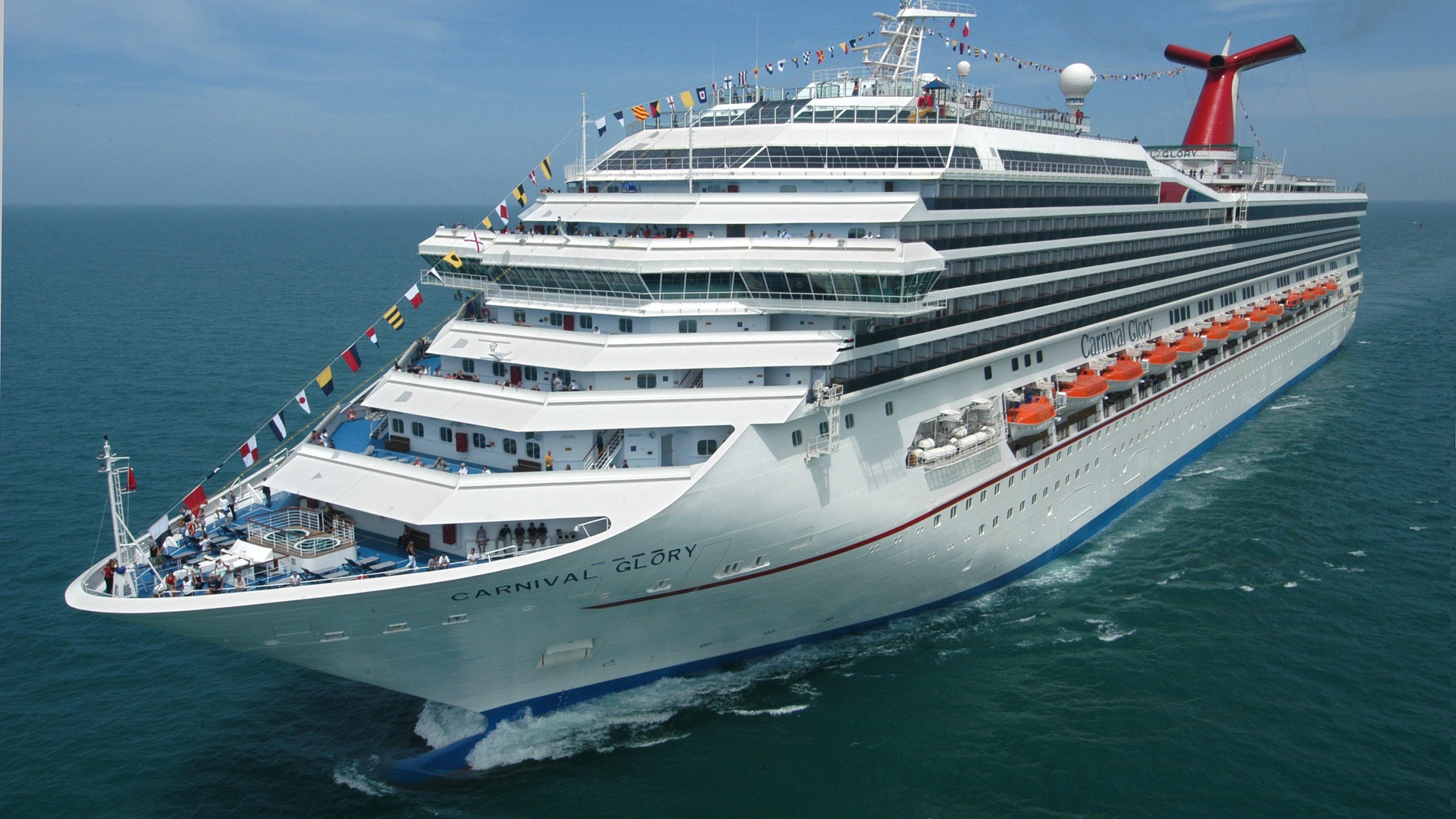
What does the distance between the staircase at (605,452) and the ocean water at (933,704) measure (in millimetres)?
5953

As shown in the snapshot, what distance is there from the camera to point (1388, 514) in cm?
3669

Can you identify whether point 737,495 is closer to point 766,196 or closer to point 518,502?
point 518,502

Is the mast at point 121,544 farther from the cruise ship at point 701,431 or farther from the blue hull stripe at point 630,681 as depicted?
the blue hull stripe at point 630,681

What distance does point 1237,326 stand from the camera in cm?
4497

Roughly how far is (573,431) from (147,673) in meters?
15.1

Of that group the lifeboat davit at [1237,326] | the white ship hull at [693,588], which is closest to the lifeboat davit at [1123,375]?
the white ship hull at [693,588]

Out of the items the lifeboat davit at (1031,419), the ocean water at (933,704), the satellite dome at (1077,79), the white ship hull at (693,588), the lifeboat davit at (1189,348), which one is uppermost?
the satellite dome at (1077,79)

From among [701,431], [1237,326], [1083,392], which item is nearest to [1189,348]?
[1237,326]

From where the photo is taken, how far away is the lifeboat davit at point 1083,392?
31453 millimetres

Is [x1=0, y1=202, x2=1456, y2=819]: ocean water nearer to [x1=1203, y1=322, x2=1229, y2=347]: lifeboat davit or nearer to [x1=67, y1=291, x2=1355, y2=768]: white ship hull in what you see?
[x1=67, y1=291, x2=1355, y2=768]: white ship hull

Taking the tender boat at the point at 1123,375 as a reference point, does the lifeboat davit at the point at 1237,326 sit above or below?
above

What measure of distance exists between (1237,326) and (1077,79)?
1430 cm

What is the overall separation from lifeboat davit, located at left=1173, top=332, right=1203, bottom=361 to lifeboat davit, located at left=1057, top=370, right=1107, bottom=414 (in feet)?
28.3

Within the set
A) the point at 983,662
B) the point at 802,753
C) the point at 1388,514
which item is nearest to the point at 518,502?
the point at 802,753
